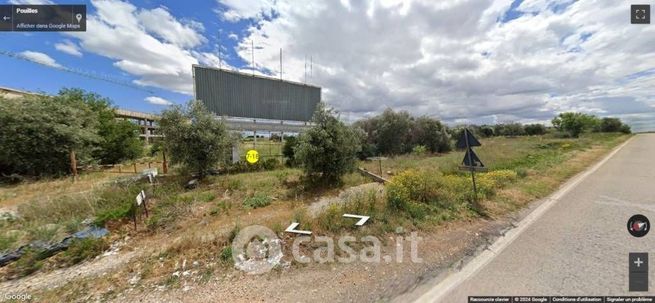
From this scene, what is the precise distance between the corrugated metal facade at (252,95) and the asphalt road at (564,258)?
20473 mm

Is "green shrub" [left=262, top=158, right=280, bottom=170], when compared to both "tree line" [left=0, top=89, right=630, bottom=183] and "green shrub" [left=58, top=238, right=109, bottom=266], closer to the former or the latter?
"tree line" [left=0, top=89, right=630, bottom=183]

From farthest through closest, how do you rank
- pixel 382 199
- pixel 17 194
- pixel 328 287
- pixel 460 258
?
pixel 17 194
pixel 382 199
pixel 460 258
pixel 328 287

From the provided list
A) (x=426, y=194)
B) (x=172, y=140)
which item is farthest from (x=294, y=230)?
(x=172, y=140)

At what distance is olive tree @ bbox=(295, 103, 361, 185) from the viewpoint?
1103 centimetres

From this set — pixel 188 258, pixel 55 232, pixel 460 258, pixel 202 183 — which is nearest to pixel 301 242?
pixel 188 258

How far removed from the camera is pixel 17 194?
31.4ft

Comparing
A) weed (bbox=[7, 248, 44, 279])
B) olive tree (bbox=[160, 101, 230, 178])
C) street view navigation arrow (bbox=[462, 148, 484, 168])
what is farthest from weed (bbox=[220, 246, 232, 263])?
olive tree (bbox=[160, 101, 230, 178])

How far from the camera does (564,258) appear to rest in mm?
3789

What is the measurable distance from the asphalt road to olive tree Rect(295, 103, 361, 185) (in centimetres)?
730

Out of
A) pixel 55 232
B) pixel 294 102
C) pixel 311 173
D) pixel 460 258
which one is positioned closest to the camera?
pixel 460 258

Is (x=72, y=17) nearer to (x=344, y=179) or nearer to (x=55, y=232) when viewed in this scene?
(x=55, y=232)

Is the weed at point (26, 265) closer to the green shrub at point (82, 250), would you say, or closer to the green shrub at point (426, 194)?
the green shrub at point (82, 250)

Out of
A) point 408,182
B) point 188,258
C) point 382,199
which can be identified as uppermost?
point 408,182

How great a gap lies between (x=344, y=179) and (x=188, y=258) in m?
8.74
